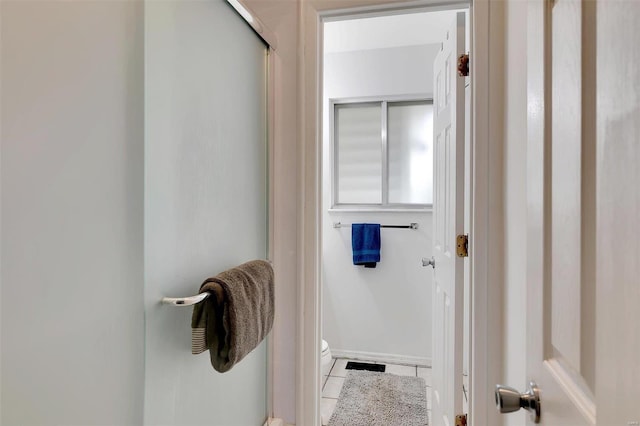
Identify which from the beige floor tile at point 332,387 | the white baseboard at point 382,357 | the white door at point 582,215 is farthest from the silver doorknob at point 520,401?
the white baseboard at point 382,357

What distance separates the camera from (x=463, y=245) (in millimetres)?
1381

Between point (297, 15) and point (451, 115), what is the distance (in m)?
0.80

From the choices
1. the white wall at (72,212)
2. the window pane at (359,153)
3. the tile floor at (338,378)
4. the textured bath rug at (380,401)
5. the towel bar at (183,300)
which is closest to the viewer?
the white wall at (72,212)

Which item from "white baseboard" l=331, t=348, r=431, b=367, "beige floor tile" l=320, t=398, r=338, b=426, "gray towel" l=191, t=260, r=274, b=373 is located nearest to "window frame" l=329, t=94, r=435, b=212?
"white baseboard" l=331, t=348, r=431, b=367

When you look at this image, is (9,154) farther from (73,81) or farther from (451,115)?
(451,115)

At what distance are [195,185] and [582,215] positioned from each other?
35.3 inches

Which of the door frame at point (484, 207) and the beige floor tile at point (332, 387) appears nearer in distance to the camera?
the door frame at point (484, 207)

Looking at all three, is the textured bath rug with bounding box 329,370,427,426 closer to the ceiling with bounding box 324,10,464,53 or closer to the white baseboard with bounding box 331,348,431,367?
the white baseboard with bounding box 331,348,431,367

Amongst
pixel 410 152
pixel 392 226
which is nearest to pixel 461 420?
pixel 392 226

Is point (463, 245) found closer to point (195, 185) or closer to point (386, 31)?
point (195, 185)

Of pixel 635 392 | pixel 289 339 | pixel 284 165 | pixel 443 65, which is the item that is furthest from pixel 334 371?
pixel 635 392

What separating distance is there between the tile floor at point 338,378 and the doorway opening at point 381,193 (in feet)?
0.05

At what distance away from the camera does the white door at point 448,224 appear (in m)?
1.40

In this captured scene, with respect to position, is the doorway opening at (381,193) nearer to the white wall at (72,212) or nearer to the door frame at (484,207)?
the door frame at (484,207)
